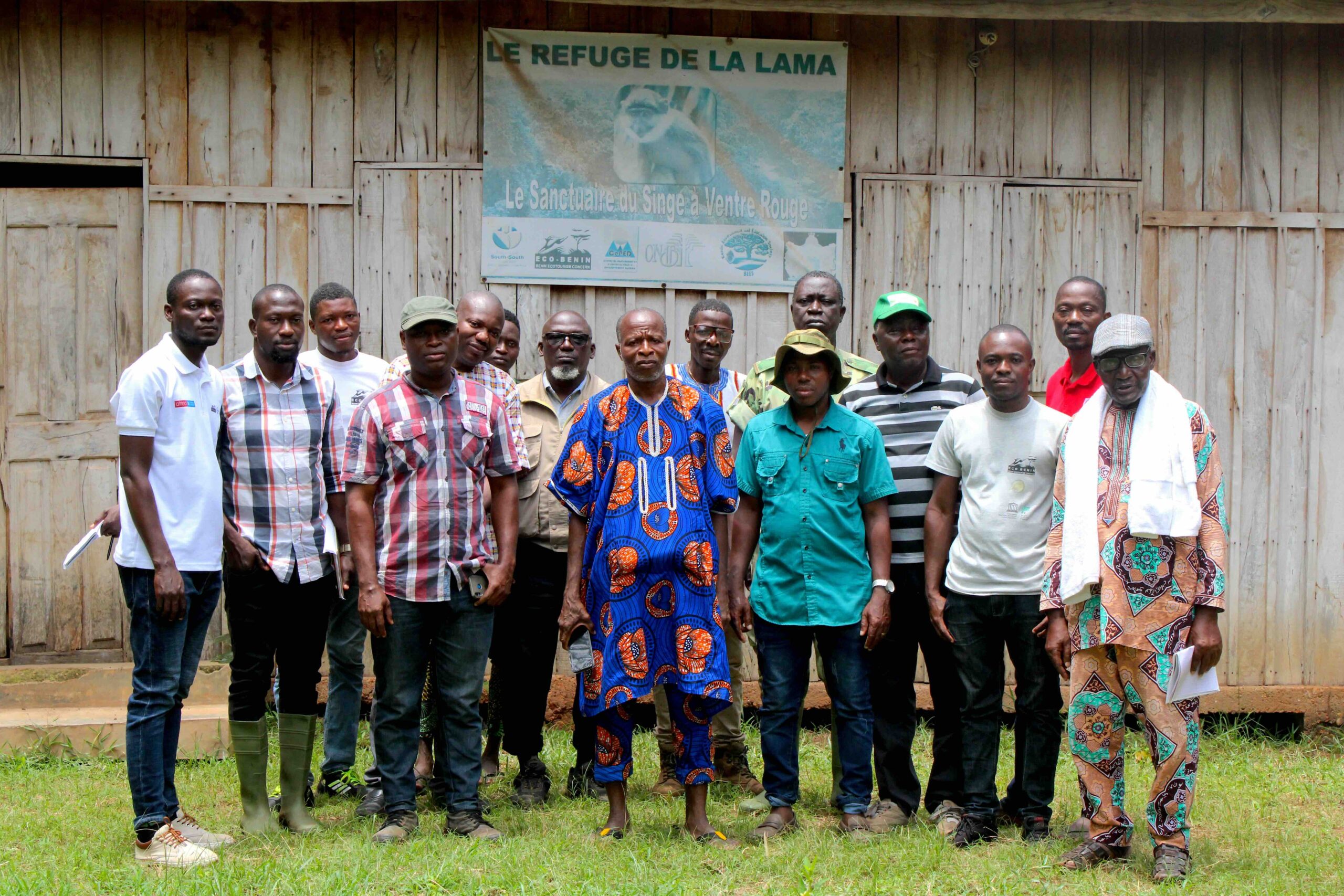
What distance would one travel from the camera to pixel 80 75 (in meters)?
6.70

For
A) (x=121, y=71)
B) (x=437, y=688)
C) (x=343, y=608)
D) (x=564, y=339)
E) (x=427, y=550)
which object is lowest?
(x=437, y=688)

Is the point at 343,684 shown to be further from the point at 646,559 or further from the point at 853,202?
the point at 853,202

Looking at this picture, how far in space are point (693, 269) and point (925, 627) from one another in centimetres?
263

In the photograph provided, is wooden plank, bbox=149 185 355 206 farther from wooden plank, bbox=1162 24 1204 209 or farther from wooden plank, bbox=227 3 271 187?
wooden plank, bbox=1162 24 1204 209

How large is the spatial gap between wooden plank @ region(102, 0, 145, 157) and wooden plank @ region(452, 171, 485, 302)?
69.6 inches

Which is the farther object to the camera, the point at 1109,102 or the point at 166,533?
the point at 1109,102

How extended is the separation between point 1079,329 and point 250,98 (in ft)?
14.7

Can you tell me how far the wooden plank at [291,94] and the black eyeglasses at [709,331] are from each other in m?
2.52

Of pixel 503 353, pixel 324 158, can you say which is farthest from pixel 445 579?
pixel 324 158

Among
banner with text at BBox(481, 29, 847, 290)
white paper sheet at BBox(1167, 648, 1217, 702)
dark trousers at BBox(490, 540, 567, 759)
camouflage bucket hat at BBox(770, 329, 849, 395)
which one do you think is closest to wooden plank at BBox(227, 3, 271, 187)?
banner with text at BBox(481, 29, 847, 290)

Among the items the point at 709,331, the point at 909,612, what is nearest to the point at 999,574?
the point at 909,612

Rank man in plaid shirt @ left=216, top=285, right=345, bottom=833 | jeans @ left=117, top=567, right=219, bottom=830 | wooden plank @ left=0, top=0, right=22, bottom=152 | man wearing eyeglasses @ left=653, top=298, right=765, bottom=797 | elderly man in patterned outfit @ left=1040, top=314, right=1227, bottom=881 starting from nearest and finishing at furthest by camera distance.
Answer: elderly man in patterned outfit @ left=1040, top=314, right=1227, bottom=881 → jeans @ left=117, top=567, right=219, bottom=830 → man in plaid shirt @ left=216, top=285, right=345, bottom=833 → man wearing eyeglasses @ left=653, top=298, right=765, bottom=797 → wooden plank @ left=0, top=0, right=22, bottom=152

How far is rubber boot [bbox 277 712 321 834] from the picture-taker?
4.97m

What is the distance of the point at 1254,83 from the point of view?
7.12 m
